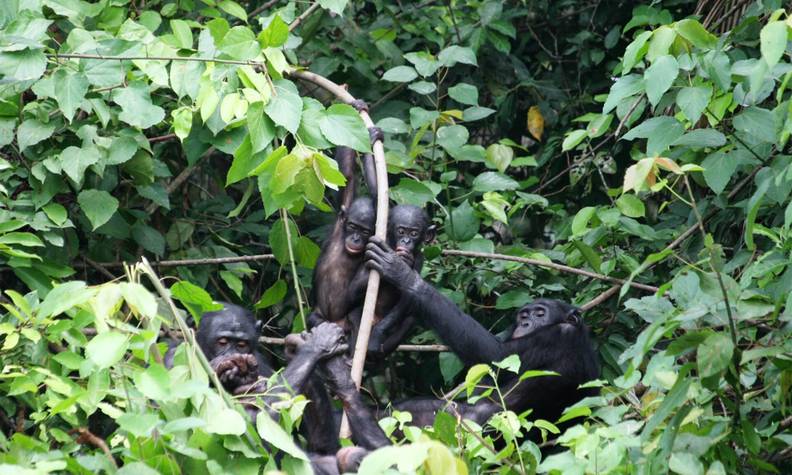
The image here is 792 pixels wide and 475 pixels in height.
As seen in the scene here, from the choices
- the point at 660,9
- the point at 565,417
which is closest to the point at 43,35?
the point at 565,417

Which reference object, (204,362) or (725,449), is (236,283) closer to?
(204,362)

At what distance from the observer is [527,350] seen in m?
7.41

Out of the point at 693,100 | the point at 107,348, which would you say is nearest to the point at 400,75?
the point at 693,100

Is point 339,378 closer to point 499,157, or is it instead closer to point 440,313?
point 440,313

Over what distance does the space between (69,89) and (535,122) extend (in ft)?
13.6

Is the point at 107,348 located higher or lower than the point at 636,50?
lower

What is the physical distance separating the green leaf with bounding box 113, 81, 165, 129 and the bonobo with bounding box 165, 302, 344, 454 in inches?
39.4

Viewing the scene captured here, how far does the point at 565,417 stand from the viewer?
4.94 meters

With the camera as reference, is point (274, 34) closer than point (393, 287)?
Yes

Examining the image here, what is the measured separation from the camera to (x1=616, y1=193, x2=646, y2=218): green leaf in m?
7.39

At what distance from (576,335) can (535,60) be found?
3.31 m

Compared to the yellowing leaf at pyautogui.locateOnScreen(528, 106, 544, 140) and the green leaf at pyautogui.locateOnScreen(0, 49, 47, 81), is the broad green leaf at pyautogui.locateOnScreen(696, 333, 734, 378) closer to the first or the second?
the green leaf at pyautogui.locateOnScreen(0, 49, 47, 81)

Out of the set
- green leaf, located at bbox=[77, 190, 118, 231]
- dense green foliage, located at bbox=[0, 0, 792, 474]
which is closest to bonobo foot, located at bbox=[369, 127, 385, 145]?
dense green foliage, located at bbox=[0, 0, 792, 474]

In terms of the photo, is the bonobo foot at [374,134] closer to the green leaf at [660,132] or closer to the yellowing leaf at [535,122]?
the green leaf at [660,132]
